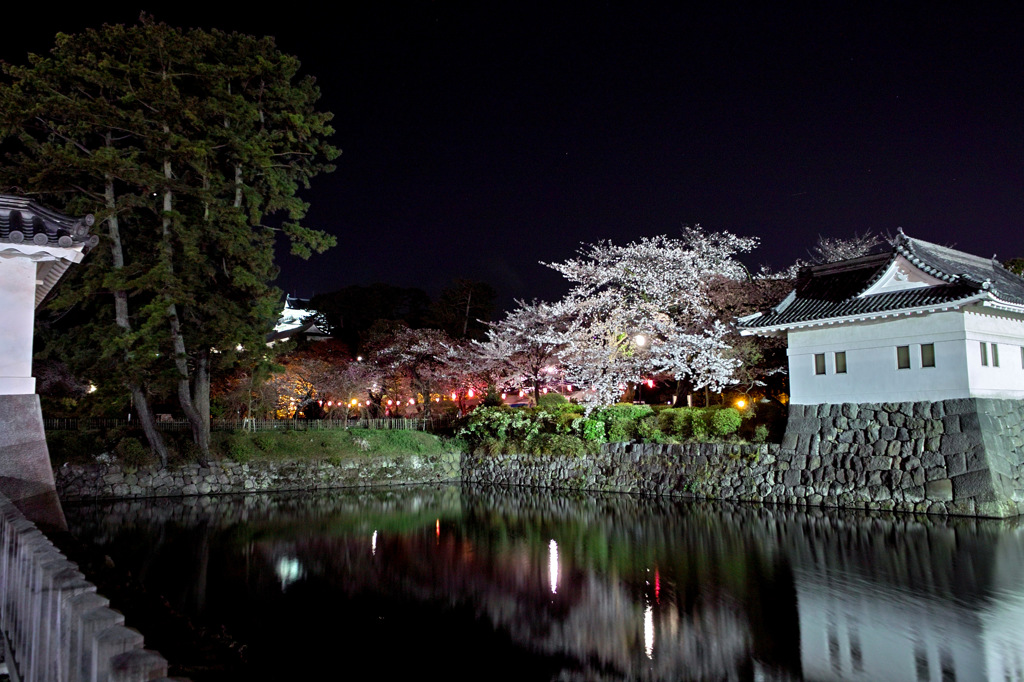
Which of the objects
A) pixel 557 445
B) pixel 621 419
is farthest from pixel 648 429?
pixel 557 445

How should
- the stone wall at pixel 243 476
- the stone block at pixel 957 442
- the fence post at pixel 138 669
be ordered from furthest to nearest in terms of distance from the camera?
the stone wall at pixel 243 476 < the stone block at pixel 957 442 < the fence post at pixel 138 669

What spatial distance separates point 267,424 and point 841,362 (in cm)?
1835

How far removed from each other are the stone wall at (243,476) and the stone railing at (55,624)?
15866 millimetres

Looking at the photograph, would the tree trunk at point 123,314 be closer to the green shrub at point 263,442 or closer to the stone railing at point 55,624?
the green shrub at point 263,442

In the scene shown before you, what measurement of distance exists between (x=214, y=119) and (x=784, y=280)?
18466 millimetres

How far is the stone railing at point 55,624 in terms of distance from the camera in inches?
83.1

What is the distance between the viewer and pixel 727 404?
22.4 meters

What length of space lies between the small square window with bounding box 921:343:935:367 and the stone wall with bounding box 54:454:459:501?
15.6 m

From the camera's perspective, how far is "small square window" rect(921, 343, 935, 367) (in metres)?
14.8

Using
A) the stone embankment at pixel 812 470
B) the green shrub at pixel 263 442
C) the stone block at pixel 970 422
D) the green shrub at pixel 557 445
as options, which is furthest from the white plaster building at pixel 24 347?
the stone block at pixel 970 422

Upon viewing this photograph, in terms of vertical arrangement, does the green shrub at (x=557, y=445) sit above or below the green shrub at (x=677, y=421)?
below

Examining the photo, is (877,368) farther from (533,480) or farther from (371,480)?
(371,480)

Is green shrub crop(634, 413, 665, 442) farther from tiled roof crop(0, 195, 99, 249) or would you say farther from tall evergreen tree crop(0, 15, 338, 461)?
tiled roof crop(0, 195, 99, 249)

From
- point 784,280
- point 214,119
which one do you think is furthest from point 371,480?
point 784,280
